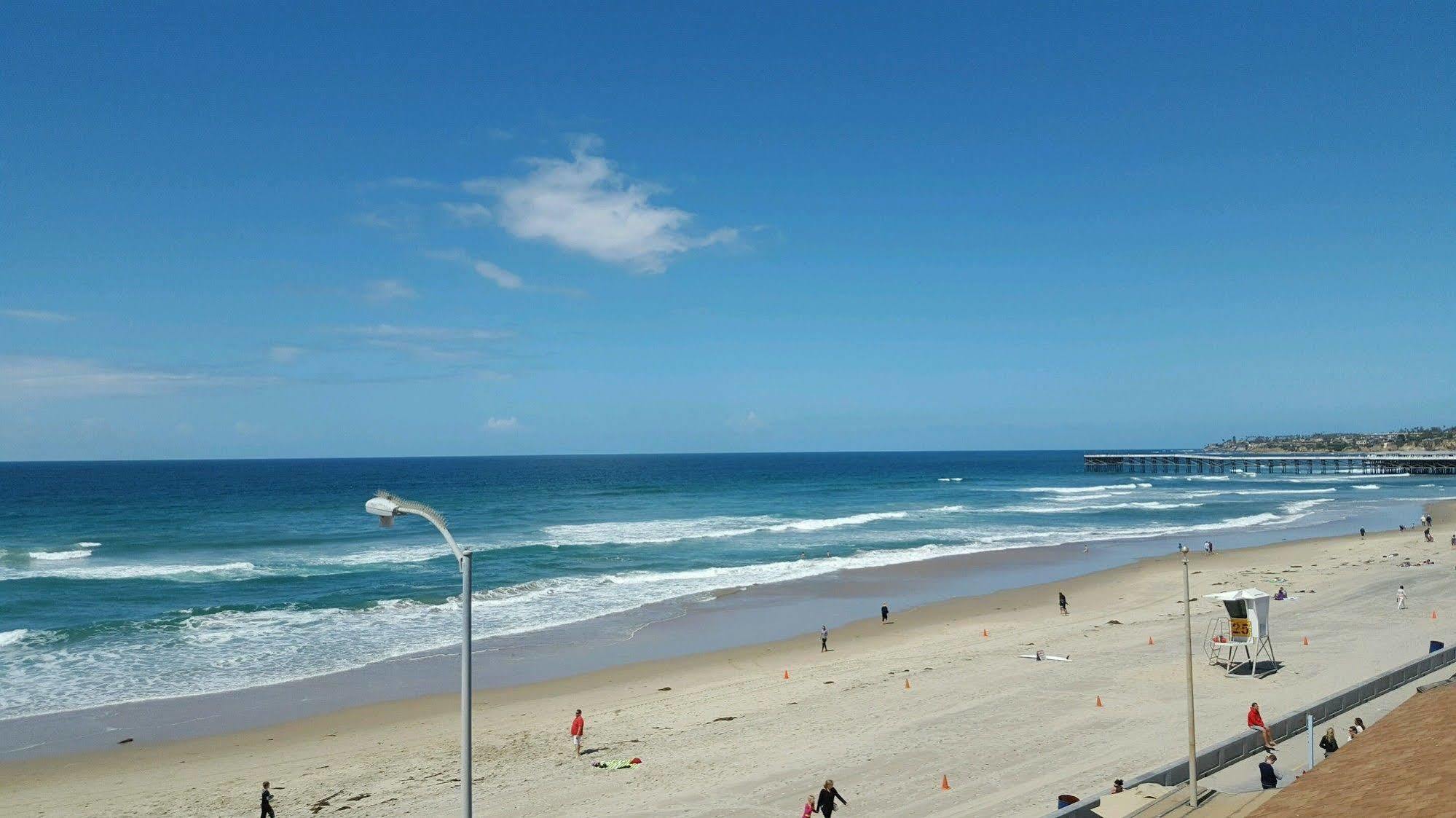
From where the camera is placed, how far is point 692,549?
51.2 metres

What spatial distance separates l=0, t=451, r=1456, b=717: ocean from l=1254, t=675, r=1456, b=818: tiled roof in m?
24.5

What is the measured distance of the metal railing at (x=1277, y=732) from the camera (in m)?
13.4

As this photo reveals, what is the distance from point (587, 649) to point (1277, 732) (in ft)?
62.7

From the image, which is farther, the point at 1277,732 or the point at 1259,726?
the point at 1259,726

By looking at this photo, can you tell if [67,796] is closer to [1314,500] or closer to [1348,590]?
[1348,590]

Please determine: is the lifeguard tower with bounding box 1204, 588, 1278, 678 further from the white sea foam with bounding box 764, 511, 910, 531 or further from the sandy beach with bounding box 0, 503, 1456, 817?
the white sea foam with bounding box 764, 511, 910, 531

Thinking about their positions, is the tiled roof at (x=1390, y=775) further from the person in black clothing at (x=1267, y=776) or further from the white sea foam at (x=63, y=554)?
the white sea foam at (x=63, y=554)

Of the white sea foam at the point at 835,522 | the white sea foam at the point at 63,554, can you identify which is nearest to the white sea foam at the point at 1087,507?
the white sea foam at the point at 835,522

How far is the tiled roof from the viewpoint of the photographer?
7613mm

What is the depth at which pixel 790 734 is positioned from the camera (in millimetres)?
19125

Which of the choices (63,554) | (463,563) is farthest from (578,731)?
(63,554)

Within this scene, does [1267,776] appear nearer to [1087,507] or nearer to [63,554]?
[63,554]

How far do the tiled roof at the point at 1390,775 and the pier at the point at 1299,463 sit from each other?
14081 cm

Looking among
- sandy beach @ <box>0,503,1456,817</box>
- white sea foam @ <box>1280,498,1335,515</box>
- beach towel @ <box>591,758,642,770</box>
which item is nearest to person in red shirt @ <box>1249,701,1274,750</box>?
sandy beach @ <box>0,503,1456,817</box>
